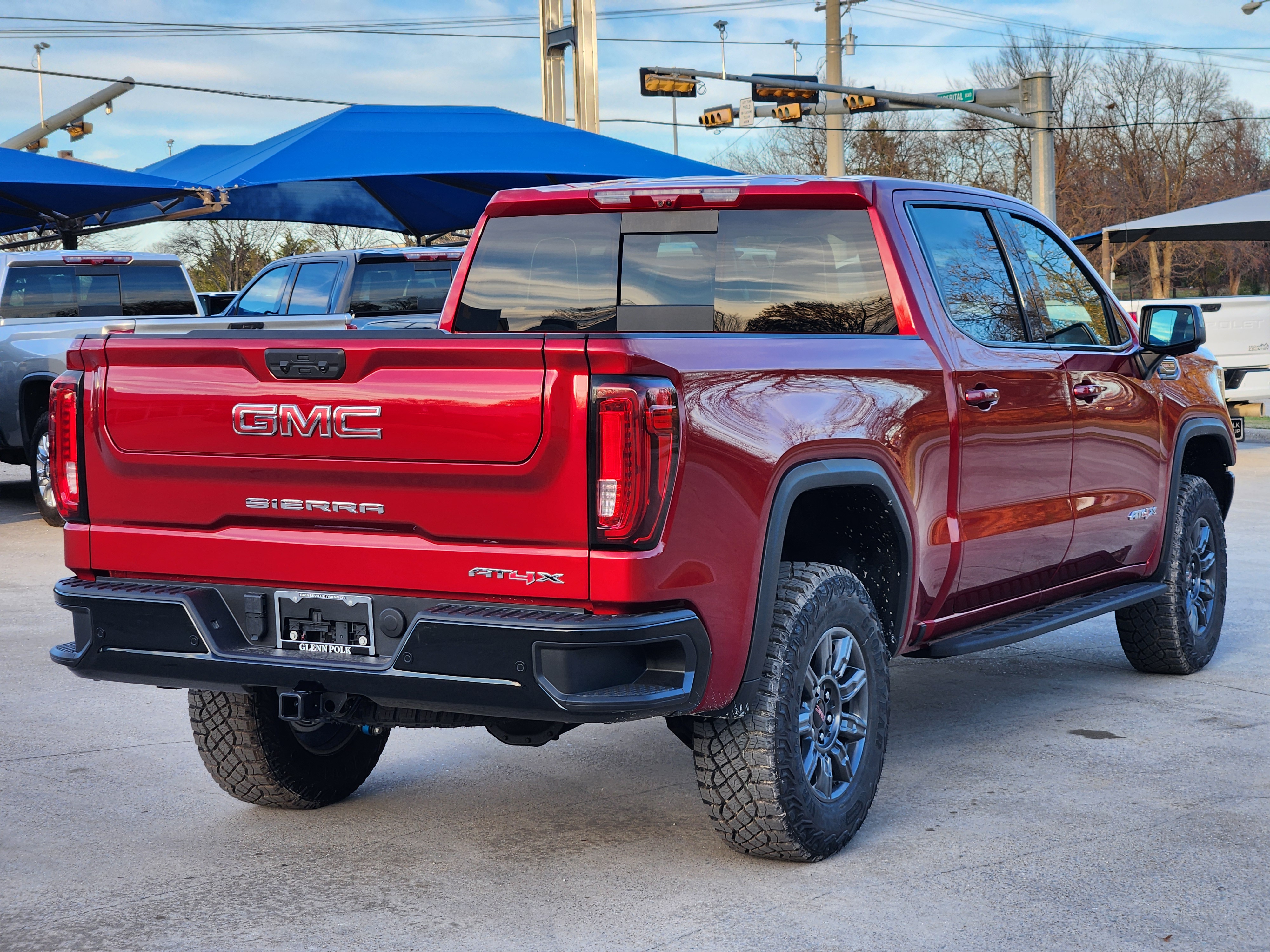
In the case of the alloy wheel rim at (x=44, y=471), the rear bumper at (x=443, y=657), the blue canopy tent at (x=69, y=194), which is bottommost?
the alloy wheel rim at (x=44, y=471)

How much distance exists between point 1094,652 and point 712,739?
150 inches

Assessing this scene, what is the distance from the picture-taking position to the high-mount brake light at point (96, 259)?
42.4ft

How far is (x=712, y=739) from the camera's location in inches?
158

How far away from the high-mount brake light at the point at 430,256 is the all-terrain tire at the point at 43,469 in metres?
3.24

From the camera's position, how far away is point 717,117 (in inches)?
1412

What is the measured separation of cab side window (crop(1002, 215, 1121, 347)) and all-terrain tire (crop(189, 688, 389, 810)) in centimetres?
284

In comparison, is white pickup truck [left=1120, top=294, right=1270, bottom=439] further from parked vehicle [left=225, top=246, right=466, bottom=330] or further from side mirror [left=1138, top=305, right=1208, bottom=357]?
side mirror [left=1138, top=305, right=1208, bottom=357]

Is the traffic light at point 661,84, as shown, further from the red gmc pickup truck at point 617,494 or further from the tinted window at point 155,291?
the red gmc pickup truck at point 617,494

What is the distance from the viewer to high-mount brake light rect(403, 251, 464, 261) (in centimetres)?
1271

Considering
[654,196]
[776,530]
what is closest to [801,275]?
[654,196]

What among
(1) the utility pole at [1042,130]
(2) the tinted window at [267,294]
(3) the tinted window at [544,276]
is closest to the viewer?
(3) the tinted window at [544,276]

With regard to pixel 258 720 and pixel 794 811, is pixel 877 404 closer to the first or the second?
pixel 794 811

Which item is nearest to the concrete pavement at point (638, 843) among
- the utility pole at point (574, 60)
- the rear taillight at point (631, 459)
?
the rear taillight at point (631, 459)

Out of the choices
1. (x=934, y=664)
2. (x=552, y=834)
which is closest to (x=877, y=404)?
(x=552, y=834)
